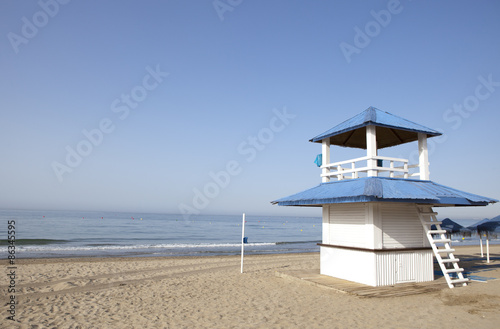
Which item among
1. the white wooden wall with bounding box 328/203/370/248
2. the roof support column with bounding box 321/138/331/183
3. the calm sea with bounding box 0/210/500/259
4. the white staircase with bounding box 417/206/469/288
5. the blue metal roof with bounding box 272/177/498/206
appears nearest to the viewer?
the blue metal roof with bounding box 272/177/498/206

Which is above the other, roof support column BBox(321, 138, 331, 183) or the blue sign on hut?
roof support column BBox(321, 138, 331, 183)

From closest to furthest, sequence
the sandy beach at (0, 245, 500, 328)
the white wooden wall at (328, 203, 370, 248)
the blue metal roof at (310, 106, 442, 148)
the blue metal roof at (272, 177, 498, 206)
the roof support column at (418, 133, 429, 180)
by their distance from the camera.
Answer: the sandy beach at (0, 245, 500, 328) → the blue metal roof at (272, 177, 498, 206) → the white wooden wall at (328, 203, 370, 248) → the blue metal roof at (310, 106, 442, 148) → the roof support column at (418, 133, 429, 180)

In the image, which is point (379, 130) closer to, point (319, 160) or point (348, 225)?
point (319, 160)

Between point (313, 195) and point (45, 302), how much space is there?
7827 mm

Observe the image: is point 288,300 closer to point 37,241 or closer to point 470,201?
point 470,201

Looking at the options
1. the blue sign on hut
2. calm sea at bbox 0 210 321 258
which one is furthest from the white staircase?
calm sea at bbox 0 210 321 258

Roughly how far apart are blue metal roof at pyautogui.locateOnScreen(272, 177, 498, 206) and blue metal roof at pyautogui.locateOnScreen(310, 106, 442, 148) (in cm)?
154

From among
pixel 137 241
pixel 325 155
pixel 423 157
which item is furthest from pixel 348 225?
pixel 137 241

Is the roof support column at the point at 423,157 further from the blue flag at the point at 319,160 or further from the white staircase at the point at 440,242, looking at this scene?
the blue flag at the point at 319,160

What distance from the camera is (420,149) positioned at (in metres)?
10.5

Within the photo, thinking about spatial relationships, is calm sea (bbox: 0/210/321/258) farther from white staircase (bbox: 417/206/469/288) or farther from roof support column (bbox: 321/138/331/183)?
white staircase (bbox: 417/206/469/288)

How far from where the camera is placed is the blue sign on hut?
893 centimetres

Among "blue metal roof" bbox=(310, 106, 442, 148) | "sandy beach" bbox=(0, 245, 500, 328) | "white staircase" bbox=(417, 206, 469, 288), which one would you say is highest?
"blue metal roof" bbox=(310, 106, 442, 148)

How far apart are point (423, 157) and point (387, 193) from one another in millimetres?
2847
